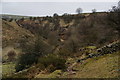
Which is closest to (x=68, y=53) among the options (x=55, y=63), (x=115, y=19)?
(x=115, y=19)

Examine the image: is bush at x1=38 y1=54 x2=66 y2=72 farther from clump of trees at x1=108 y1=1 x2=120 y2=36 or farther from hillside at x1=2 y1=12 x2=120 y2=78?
clump of trees at x1=108 y1=1 x2=120 y2=36

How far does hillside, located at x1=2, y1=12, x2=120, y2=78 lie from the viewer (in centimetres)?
1922

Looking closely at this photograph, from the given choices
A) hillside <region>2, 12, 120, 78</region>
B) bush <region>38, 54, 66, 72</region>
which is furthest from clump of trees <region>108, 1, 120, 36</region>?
bush <region>38, 54, 66, 72</region>

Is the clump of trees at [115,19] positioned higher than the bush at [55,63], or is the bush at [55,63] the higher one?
the clump of trees at [115,19]

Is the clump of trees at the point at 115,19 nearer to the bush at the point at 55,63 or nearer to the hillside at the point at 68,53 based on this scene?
the hillside at the point at 68,53

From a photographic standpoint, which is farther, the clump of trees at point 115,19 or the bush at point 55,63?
the clump of trees at point 115,19

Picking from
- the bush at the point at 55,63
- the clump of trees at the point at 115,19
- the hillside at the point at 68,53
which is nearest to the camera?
the hillside at the point at 68,53

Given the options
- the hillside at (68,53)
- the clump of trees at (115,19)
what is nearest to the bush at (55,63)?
the hillside at (68,53)

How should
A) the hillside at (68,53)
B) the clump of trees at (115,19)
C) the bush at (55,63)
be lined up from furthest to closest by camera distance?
the clump of trees at (115,19), the bush at (55,63), the hillside at (68,53)

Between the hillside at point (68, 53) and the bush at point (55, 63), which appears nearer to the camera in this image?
the hillside at point (68, 53)

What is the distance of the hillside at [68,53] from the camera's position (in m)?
19.2

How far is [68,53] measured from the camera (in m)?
35.6

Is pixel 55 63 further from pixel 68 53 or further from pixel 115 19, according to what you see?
pixel 68 53

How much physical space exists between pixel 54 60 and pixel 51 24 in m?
120
